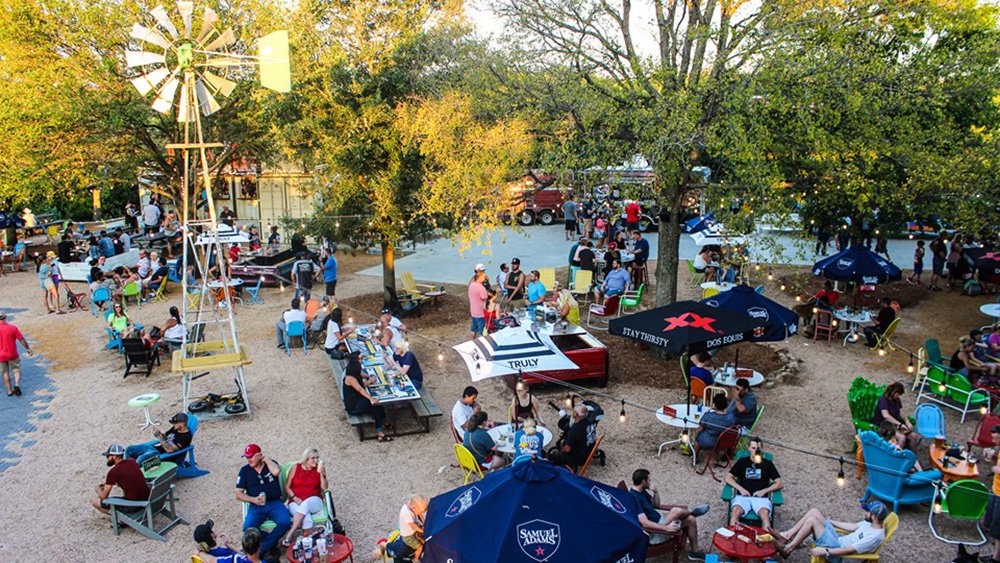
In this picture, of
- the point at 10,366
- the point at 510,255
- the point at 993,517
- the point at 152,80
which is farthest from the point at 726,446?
the point at 510,255

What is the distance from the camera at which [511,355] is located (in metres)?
10.2

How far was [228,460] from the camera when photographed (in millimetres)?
9898

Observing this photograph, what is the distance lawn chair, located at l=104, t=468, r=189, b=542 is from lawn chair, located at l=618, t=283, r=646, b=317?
394 inches

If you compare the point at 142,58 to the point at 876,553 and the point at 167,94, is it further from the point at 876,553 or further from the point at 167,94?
the point at 876,553

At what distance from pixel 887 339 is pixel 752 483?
24.2ft

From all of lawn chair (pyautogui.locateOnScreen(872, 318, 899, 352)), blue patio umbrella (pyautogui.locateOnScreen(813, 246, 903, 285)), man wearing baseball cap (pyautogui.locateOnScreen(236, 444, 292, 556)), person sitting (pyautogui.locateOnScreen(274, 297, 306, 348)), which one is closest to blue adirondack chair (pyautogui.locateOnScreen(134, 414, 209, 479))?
man wearing baseball cap (pyautogui.locateOnScreen(236, 444, 292, 556))

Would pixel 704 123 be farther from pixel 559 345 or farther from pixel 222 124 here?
pixel 222 124

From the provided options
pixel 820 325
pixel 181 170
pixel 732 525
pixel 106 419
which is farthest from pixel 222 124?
pixel 732 525

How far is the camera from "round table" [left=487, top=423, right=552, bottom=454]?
9.11m

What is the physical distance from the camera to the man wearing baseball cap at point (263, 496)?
24.9 feet

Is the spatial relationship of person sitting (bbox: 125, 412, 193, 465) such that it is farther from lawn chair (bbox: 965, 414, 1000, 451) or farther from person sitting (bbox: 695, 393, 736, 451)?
lawn chair (bbox: 965, 414, 1000, 451)

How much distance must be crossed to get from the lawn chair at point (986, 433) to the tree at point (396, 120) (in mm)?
8631

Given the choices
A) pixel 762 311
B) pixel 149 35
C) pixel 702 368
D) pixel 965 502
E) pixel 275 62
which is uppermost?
pixel 149 35

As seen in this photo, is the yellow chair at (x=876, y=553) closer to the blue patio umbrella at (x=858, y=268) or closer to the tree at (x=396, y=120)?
the blue patio umbrella at (x=858, y=268)
